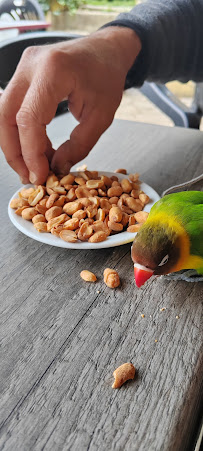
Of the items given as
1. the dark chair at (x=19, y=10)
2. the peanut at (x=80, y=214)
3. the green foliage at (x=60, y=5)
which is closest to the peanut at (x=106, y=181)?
the peanut at (x=80, y=214)

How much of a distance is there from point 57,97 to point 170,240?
1.21 ft

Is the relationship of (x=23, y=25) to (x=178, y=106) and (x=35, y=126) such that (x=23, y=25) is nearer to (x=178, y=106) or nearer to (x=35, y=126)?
(x=178, y=106)

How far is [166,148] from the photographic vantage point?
0.97 meters

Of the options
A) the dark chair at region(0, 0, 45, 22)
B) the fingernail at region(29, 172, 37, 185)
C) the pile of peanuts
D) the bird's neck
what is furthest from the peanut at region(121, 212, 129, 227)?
the dark chair at region(0, 0, 45, 22)

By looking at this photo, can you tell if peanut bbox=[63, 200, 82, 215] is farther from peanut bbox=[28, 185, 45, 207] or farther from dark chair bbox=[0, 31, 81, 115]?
dark chair bbox=[0, 31, 81, 115]

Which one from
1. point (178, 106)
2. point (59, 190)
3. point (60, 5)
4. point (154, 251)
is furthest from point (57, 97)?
point (60, 5)

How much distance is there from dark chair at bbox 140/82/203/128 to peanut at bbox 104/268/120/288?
42.9 inches

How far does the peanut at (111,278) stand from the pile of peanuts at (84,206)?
5 centimetres

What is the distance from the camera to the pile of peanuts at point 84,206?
1.98 feet

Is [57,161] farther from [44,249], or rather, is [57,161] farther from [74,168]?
[44,249]

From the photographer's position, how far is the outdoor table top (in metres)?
2.10

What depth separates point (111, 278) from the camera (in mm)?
541

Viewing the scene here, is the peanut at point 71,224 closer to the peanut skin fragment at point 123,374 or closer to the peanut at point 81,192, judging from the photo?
the peanut at point 81,192

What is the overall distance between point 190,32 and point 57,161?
0.60 m
